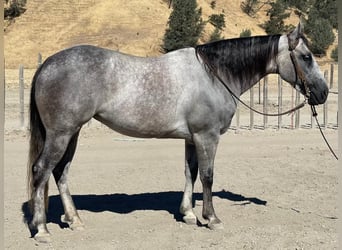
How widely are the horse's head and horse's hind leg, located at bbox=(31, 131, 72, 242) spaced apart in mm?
2463

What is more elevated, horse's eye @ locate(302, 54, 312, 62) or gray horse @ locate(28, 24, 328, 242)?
horse's eye @ locate(302, 54, 312, 62)

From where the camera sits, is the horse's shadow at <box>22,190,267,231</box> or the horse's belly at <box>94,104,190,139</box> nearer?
the horse's belly at <box>94,104,190,139</box>

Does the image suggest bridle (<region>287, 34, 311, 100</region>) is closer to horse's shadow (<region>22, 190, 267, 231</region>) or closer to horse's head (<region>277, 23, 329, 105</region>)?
horse's head (<region>277, 23, 329, 105</region>)

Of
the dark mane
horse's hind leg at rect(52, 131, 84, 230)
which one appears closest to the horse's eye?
the dark mane

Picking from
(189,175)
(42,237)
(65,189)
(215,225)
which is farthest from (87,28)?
(42,237)

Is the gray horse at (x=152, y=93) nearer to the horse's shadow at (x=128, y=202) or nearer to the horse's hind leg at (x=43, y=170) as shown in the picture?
the horse's hind leg at (x=43, y=170)

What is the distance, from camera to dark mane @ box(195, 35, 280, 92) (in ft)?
19.5

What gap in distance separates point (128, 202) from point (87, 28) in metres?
36.9

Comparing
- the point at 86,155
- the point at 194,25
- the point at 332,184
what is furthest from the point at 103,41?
the point at 332,184

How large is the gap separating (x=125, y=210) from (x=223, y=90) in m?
2.02

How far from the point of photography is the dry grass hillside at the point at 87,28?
3912 cm

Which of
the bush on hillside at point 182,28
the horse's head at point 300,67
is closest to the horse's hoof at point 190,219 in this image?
the horse's head at point 300,67

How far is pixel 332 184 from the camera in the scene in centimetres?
809

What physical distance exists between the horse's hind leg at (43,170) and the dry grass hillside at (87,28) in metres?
32.5
